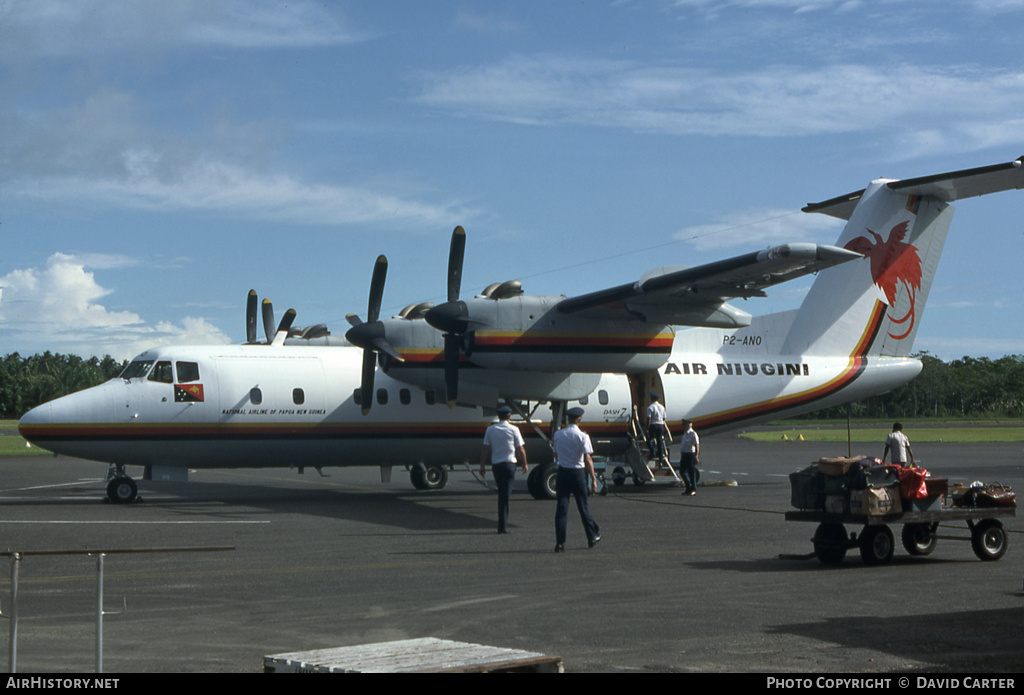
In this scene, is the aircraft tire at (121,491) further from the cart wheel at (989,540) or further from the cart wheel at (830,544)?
the cart wheel at (989,540)

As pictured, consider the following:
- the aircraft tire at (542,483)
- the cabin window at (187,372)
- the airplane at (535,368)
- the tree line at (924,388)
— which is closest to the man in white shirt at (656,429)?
the airplane at (535,368)

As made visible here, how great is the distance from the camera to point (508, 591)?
31.0 feet

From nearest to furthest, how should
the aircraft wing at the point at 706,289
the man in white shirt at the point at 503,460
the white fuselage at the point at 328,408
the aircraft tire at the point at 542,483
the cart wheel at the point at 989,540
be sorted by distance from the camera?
the cart wheel at the point at 989,540 → the man in white shirt at the point at 503,460 → the aircraft wing at the point at 706,289 → the white fuselage at the point at 328,408 → the aircraft tire at the point at 542,483

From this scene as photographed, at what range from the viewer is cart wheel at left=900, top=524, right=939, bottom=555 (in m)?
11.6

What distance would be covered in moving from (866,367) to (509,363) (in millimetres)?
9810

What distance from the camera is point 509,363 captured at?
60.0 feet

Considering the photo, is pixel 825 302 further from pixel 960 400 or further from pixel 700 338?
pixel 960 400

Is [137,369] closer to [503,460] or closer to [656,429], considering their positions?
[503,460]

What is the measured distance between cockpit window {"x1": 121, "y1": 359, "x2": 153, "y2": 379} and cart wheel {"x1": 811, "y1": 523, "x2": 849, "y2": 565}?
1325 cm

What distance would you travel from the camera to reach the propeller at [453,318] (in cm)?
1814

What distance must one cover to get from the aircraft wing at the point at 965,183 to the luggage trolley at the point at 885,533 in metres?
10.4

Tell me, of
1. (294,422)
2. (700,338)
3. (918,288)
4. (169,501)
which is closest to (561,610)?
(294,422)

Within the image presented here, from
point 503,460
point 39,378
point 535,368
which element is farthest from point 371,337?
point 39,378

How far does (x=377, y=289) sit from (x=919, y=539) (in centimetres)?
1172
